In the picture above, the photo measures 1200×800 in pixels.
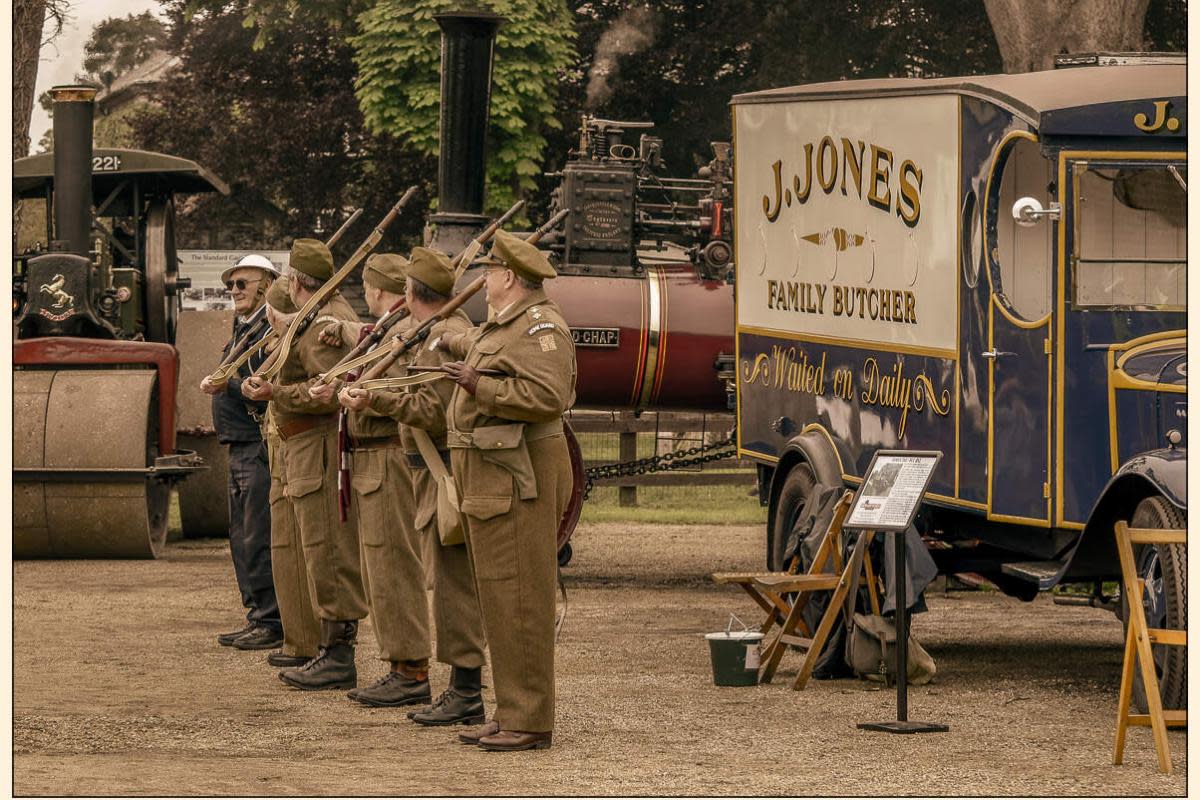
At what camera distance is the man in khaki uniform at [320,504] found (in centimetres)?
910

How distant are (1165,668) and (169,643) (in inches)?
188

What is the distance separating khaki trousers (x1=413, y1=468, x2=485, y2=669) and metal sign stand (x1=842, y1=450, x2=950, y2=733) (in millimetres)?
1378

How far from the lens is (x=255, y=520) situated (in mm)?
10328

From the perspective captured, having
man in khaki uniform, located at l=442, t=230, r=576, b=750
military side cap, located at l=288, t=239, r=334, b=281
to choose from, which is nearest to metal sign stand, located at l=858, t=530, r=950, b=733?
man in khaki uniform, located at l=442, t=230, r=576, b=750

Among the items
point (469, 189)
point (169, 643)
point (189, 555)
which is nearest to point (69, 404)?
point (189, 555)

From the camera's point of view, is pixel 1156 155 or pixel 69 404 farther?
pixel 69 404

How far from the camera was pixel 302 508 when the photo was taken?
9.12m

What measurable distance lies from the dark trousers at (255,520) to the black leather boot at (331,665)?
0.97 m

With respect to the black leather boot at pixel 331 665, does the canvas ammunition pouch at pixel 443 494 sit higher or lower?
higher

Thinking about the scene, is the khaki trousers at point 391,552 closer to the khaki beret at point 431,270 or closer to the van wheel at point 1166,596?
the khaki beret at point 431,270

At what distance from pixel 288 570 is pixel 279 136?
21.9 meters

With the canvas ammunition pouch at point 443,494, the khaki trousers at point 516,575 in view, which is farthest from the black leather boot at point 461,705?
the khaki trousers at point 516,575

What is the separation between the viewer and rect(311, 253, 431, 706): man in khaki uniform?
862 cm

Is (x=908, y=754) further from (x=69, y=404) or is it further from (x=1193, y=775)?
(x=69, y=404)
